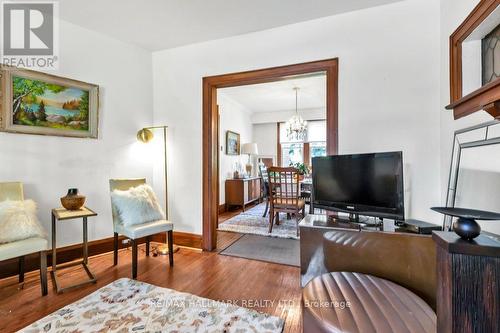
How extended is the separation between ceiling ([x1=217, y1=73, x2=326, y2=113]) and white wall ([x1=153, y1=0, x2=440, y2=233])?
1.46 m

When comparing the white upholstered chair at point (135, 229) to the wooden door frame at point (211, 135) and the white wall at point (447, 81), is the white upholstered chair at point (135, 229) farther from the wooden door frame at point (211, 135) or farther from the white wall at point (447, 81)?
the white wall at point (447, 81)

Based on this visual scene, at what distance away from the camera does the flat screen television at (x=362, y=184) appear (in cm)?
159

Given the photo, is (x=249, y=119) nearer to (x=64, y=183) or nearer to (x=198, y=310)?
(x=64, y=183)

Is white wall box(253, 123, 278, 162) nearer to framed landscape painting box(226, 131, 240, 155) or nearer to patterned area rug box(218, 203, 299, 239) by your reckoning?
framed landscape painting box(226, 131, 240, 155)

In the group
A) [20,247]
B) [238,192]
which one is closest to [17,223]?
[20,247]

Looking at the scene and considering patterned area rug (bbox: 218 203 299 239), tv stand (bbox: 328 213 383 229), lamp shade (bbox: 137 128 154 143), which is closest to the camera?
tv stand (bbox: 328 213 383 229)

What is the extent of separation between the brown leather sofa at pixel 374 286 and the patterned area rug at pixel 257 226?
6.05 ft

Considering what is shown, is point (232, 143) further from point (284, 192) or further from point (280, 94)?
point (284, 192)

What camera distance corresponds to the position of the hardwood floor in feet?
5.54

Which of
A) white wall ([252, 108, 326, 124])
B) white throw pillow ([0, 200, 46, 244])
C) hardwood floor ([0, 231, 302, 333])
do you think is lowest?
hardwood floor ([0, 231, 302, 333])

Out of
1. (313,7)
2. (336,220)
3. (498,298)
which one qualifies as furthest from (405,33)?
(498,298)

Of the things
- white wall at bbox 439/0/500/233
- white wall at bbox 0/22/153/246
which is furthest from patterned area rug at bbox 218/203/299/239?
white wall at bbox 439/0/500/233

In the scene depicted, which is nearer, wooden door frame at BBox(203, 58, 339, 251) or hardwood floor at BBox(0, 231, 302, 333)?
hardwood floor at BBox(0, 231, 302, 333)

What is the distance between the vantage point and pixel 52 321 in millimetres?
1550
